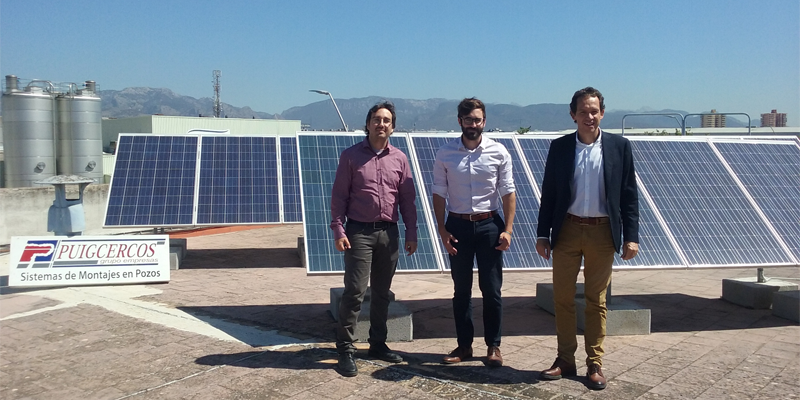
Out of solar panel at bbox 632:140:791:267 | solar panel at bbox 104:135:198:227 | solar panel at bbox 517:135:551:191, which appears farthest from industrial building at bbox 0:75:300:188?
solar panel at bbox 632:140:791:267

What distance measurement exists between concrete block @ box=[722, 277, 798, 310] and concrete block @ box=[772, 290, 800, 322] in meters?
0.25

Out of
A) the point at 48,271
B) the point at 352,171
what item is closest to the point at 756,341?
the point at 352,171

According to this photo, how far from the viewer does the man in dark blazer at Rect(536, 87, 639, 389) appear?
5.04 metres

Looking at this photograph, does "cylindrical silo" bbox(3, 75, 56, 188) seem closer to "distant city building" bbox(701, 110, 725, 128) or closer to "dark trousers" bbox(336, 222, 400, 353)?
"dark trousers" bbox(336, 222, 400, 353)

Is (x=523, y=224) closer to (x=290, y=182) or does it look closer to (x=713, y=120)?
(x=290, y=182)

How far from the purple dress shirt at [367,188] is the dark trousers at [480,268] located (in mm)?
490

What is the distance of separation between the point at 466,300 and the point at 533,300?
3.17 m

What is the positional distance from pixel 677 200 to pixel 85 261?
26.4ft

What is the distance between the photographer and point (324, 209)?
7.25 metres

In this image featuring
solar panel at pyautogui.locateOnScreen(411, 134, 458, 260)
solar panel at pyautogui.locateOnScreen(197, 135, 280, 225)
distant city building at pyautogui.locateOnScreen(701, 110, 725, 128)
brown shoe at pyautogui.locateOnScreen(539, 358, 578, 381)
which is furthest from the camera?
distant city building at pyautogui.locateOnScreen(701, 110, 725, 128)

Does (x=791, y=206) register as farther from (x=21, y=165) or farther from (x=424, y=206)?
(x=21, y=165)

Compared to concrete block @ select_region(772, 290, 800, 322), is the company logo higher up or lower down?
higher up

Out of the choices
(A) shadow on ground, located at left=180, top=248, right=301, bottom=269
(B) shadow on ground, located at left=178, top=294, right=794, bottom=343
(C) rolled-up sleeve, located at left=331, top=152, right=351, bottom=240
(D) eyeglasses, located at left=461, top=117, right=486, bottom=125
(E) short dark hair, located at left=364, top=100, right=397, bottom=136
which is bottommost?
(A) shadow on ground, located at left=180, top=248, right=301, bottom=269

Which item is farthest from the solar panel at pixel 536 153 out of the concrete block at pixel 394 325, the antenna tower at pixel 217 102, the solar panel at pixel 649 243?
the antenna tower at pixel 217 102
